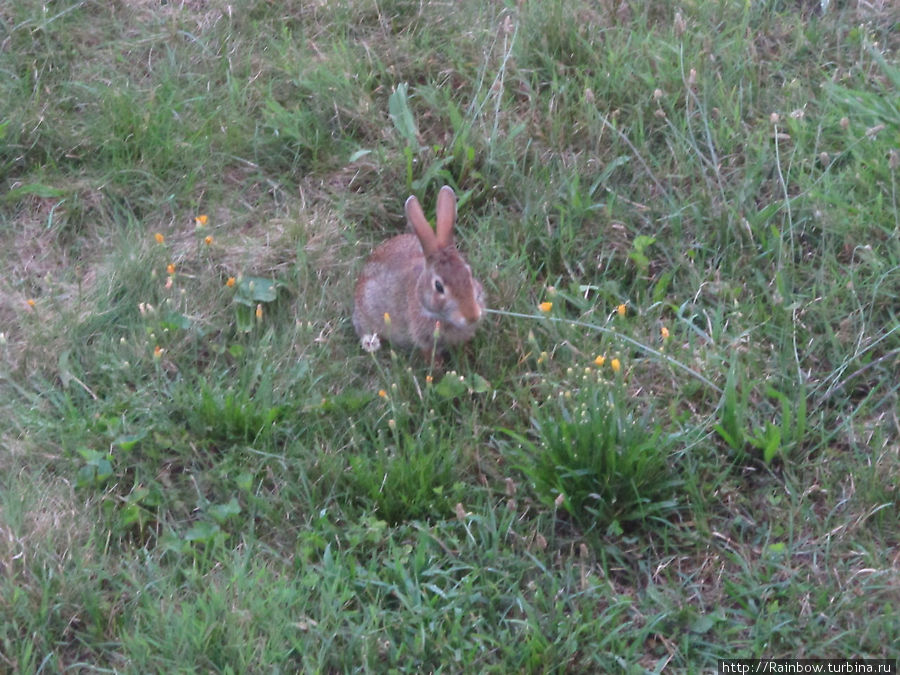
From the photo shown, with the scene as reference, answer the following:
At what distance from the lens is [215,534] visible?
374 centimetres

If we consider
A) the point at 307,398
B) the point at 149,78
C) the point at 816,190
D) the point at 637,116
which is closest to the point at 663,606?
the point at 307,398

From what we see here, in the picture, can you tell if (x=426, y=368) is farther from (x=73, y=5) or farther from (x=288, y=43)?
(x=73, y=5)

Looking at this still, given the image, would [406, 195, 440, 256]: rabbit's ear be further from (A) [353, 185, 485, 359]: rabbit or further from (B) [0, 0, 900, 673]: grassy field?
(B) [0, 0, 900, 673]: grassy field

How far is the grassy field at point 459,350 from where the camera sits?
347 centimetres

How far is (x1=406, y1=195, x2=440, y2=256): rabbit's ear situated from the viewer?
176 inches

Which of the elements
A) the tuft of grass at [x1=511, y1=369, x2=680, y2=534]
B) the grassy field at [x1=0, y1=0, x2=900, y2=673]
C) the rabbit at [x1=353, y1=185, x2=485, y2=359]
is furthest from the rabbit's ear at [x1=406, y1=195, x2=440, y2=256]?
the tuft of grass at [x1=511, y1=369, x2=680, y2=534]

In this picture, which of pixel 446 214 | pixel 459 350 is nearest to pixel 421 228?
pixel 446 214

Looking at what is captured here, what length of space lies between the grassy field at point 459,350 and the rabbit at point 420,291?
0.34 ft

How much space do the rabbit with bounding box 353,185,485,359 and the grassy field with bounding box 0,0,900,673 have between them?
0.34ft

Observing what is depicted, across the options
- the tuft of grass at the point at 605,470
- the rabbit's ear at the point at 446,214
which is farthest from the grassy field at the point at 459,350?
the rabbit's ear at the point at 446,214

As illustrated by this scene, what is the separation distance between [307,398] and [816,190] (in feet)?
7.39

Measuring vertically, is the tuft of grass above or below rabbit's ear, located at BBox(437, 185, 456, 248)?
below

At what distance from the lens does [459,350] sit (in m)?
4.47

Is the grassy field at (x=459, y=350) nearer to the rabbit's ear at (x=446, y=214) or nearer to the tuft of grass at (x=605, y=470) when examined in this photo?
the tuft of grass at (x=605, y=470)
